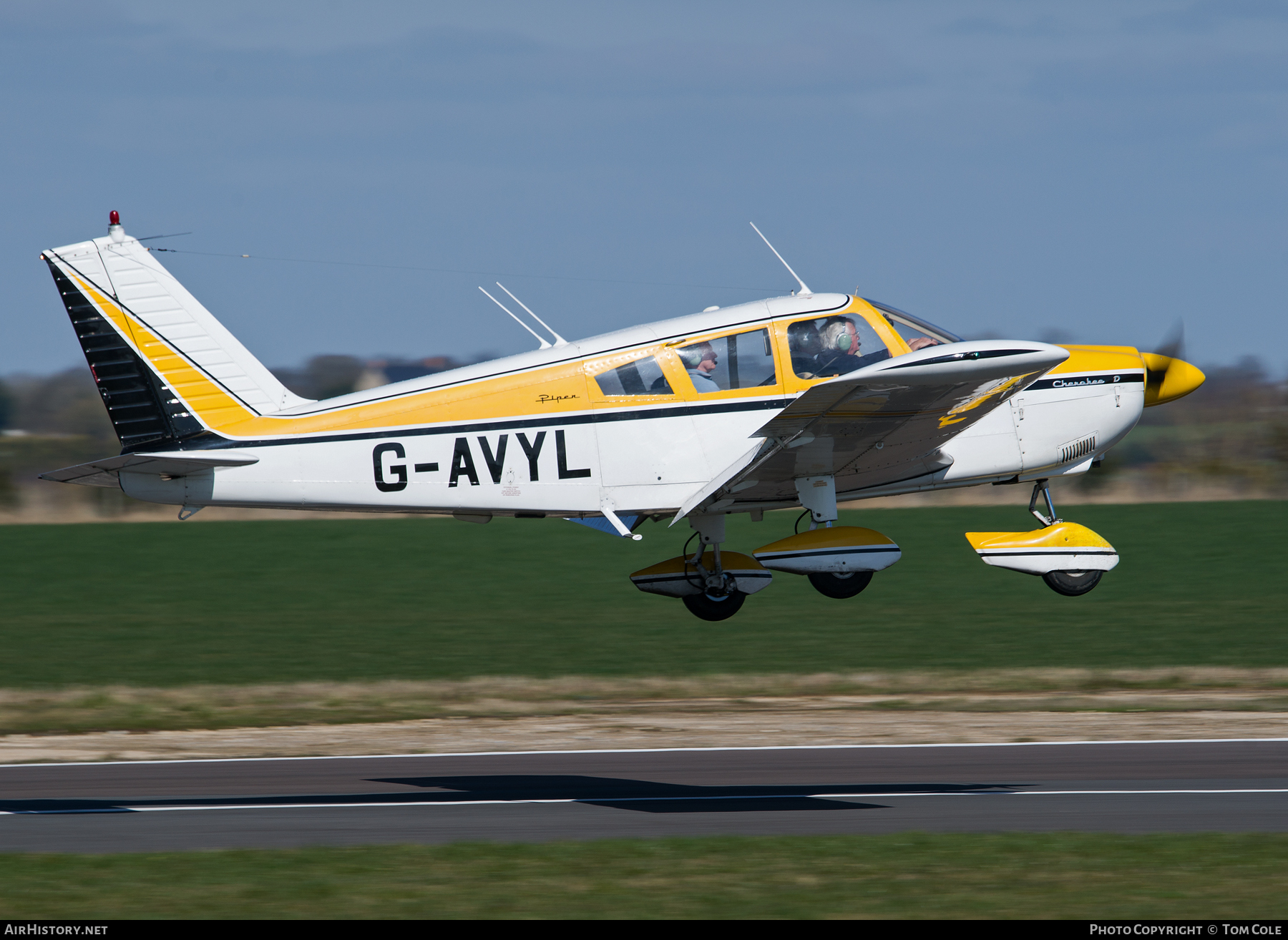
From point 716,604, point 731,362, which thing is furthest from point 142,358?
point 716,604

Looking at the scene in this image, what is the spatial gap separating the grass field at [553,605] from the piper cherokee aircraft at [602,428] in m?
9.72

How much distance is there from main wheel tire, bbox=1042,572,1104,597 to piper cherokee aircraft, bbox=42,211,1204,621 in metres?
0.03

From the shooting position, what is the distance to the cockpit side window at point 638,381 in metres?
12.7

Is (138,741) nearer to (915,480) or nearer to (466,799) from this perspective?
(466,799)

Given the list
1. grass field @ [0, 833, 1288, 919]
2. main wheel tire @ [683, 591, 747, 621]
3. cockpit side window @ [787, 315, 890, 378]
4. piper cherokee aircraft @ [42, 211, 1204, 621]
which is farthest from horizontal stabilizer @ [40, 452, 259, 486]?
cockpit side window @ [787, 315, 890, 378]

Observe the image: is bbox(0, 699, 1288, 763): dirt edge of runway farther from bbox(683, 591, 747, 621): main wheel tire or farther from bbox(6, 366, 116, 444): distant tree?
bbox(6, 366, 116, 444): distant tree

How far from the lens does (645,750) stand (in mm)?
16312

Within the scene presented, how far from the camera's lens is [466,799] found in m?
13.4

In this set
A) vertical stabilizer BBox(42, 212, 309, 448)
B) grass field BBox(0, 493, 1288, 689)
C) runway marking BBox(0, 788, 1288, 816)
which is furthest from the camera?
grass field BBox(0, 493, 1288, 689)

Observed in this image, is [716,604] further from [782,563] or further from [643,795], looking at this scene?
[643,795]

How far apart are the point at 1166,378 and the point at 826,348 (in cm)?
364

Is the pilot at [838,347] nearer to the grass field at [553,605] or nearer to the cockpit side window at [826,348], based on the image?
the cockpit side window at [826,348]

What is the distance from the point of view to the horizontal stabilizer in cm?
1226

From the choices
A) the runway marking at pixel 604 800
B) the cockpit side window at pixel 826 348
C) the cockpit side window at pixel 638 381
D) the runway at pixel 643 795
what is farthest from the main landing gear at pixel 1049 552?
the cockpit side window at pixel 638 381
